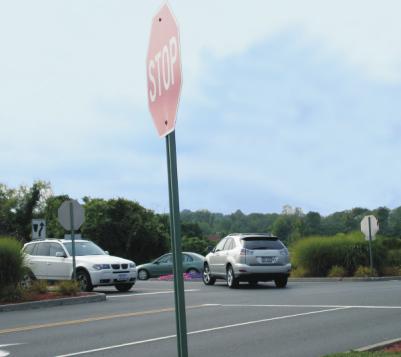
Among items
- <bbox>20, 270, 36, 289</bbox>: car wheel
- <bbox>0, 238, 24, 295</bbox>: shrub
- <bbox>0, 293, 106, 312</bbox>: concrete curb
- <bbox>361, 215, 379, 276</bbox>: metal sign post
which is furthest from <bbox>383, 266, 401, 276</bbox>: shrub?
<bbox>0, 238, 24, 295</bbox>: shrub

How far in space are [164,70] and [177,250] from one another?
3.21ft

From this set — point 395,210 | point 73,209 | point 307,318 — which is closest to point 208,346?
point 307,318

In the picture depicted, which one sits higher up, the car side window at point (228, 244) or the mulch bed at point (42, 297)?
the car side window at point (228, 244)

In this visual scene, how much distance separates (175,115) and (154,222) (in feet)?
189

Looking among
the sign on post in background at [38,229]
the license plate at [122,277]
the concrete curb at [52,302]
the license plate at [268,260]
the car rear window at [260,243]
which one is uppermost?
the sign on post in background at [38,229]

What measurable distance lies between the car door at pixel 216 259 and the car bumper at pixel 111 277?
282 centimetres

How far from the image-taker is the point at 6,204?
7188cm

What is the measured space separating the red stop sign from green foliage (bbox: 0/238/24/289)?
50.8ft

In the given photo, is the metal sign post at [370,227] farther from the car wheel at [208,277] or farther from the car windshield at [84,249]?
the car windshield at [84,249]

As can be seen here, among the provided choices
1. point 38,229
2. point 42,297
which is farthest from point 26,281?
point 38,229

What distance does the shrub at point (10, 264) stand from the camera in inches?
746

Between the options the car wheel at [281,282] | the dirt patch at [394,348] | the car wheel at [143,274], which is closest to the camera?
the dirt patch at [394,348]

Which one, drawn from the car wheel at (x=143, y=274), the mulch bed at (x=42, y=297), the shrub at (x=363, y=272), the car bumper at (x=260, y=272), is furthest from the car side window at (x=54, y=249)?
the car wheel at (x=143, y=274)

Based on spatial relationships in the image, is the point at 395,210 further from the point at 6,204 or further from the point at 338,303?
the point at 338,303
